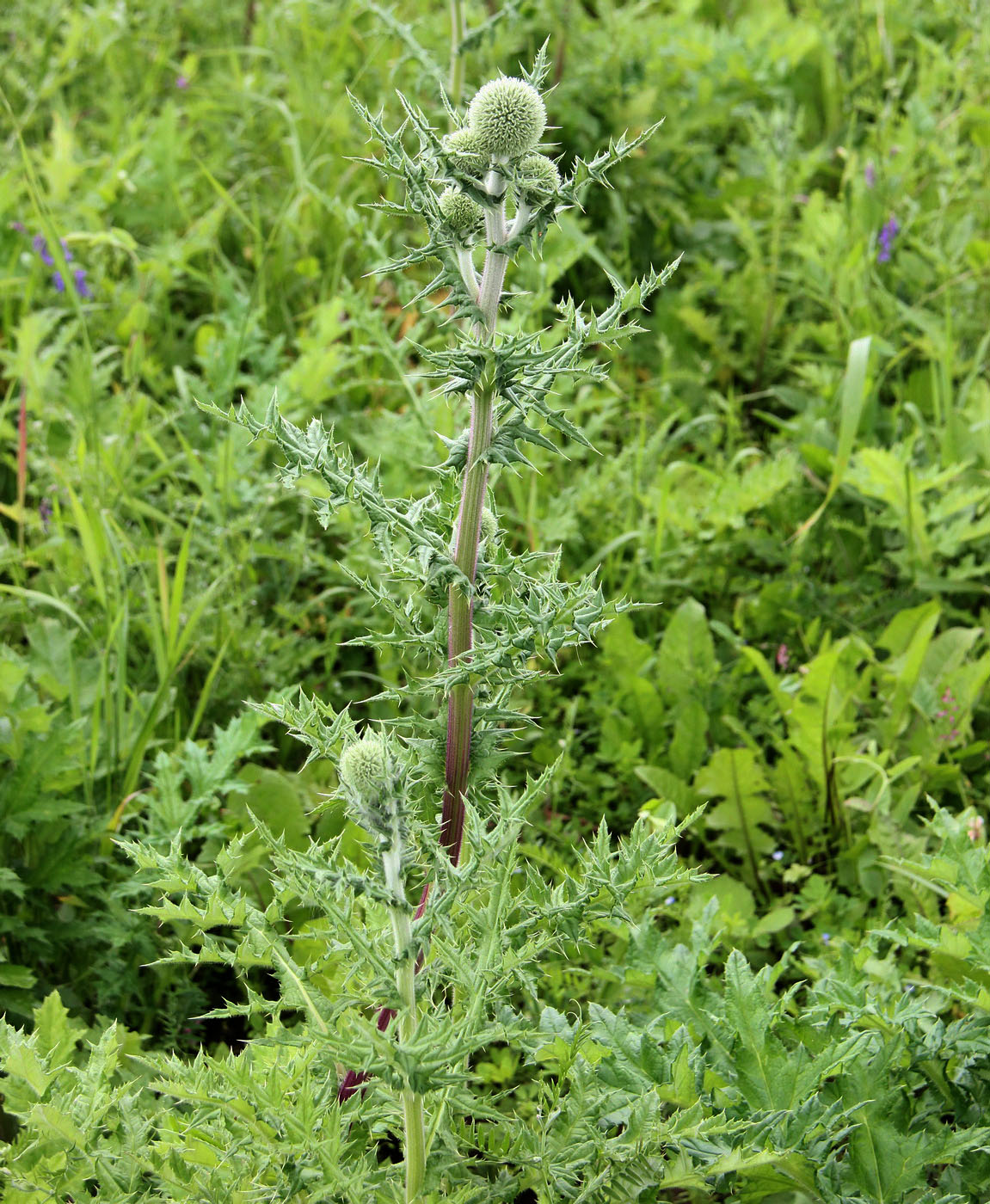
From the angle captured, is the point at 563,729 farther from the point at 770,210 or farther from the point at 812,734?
the point at 770,210

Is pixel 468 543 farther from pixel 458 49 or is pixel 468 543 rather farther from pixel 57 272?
pixel 57 272

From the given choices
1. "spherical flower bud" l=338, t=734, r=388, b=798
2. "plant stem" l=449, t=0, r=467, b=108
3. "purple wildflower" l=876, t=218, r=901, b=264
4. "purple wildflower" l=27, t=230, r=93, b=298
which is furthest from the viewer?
"purple wildflower" l=876, t=218, r=901, b=264

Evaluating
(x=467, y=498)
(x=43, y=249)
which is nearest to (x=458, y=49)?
(x=43, y=249)

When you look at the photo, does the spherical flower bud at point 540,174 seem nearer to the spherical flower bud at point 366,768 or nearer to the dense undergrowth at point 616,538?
the dense undergrowth at point 616,538

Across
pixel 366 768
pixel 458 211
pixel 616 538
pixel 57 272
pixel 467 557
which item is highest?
pixel 458 211

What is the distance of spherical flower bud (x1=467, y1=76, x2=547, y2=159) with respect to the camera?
1.61 meters

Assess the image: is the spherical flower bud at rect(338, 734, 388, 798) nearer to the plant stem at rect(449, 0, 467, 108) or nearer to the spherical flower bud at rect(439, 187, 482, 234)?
the spherical flower bud at rect(439, 187, 482, 234)

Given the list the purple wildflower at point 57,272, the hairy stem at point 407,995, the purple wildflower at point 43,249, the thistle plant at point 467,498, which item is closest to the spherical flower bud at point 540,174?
the thistle plant at point 467,498

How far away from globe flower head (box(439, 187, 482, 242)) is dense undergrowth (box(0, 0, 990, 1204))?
60cm

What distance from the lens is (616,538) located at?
3.41m

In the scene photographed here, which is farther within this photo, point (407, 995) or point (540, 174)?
point (540, 174)

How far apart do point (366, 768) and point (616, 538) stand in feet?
6.57

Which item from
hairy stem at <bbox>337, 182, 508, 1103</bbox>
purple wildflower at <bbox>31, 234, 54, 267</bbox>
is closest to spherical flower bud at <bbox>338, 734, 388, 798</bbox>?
hairy stem at <bbox>337, 182, 508, 1103</bbox>

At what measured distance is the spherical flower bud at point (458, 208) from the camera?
5.68 ft
